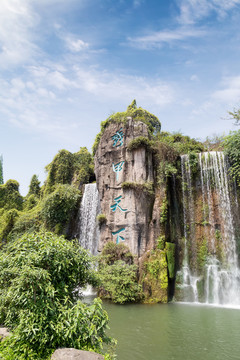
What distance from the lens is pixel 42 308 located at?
3.64 m

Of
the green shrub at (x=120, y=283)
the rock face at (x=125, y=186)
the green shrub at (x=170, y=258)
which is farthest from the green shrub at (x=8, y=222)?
the green shrub at (x=170, y=258)

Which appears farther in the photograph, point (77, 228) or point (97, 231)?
point (77, 228)

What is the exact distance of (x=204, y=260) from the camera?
1298 centimetres

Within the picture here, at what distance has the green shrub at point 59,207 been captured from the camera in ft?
55.9

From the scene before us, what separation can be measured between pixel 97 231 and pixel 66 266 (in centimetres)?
1124

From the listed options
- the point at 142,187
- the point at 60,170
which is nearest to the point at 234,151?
the point at 142,187

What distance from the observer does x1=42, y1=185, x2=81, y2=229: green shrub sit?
17031mm

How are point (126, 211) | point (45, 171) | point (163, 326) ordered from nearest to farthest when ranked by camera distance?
point (163, 326) < point (126, 211) < point (45, 171)

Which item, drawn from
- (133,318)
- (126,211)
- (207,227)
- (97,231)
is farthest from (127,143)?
(133,318)

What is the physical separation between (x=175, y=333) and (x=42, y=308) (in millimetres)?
4391

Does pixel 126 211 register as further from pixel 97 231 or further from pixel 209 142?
pixel 209 142

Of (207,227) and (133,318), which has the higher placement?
(207,227)

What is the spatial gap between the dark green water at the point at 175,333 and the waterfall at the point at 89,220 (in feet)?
19.2

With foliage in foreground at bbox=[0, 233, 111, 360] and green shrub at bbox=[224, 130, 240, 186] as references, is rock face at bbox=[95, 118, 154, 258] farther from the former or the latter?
foliage in foreground at bbox=[0, 233, 111, 360]
